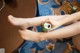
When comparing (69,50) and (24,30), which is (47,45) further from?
(24,30)

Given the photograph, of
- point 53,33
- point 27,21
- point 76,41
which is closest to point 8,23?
point 27,21

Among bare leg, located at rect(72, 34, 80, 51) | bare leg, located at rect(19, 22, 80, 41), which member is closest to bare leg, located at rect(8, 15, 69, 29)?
bare leg, located at rect(19, 22, 80, 41)

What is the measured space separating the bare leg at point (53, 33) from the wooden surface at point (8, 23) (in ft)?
0.36

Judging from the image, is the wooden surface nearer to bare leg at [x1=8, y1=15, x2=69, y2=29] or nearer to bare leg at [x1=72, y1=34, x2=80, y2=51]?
bare leg at [x1=8, y1=15, x2=69, y2=29]

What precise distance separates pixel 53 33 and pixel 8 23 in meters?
0.30

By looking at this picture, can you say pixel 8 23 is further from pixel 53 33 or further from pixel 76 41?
pixel 76 41

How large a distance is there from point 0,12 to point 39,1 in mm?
295

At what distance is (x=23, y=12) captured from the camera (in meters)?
1.20

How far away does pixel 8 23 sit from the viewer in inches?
46.1

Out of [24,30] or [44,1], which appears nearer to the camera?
[24,30]

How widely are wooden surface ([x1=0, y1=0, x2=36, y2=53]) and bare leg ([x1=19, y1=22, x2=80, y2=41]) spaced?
11 cm

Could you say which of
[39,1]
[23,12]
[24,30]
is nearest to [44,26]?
[24,30]

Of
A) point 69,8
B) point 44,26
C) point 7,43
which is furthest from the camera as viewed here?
point 69,8

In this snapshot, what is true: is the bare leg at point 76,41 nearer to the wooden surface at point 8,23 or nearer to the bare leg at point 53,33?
the bare leg at point 53,33
